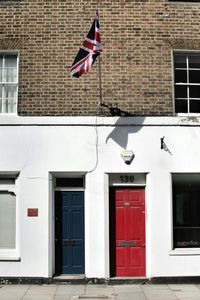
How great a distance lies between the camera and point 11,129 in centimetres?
1220

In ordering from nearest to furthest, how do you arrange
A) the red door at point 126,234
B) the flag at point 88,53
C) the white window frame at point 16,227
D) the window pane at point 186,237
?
1. the flag at point 88,53
2. the white window frame at point 16,227
3. the red door at point 126,234
4. the window pane at point 186,237

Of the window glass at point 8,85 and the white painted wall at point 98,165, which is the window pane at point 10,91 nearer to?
the window glass at point 8,85

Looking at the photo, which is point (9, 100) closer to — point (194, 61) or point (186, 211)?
point (194, 61)

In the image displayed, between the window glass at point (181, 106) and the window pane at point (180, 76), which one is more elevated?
the window pane at point (180, 76)

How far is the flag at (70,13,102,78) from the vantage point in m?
11.2

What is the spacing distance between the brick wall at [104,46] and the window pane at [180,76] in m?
0.32

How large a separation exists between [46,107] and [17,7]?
2.70 metres

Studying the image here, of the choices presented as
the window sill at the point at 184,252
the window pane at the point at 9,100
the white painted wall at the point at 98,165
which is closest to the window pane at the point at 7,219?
the white painted wall at the point at 98,165

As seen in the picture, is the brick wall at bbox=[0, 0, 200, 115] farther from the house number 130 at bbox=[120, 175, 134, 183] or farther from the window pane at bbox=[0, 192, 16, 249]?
the window pane at bbox=[0, 192, 16, 249]

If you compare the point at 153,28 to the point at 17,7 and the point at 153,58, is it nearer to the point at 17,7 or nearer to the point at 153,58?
the point at 153,58

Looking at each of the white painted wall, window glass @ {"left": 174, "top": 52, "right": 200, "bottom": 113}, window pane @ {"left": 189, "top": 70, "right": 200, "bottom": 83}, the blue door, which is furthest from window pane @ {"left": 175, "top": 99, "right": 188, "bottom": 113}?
the blue door

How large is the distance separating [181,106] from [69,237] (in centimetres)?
440

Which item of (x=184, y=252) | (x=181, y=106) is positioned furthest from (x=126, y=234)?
(x=181, y=106)

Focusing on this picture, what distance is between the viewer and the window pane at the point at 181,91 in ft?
41.7
